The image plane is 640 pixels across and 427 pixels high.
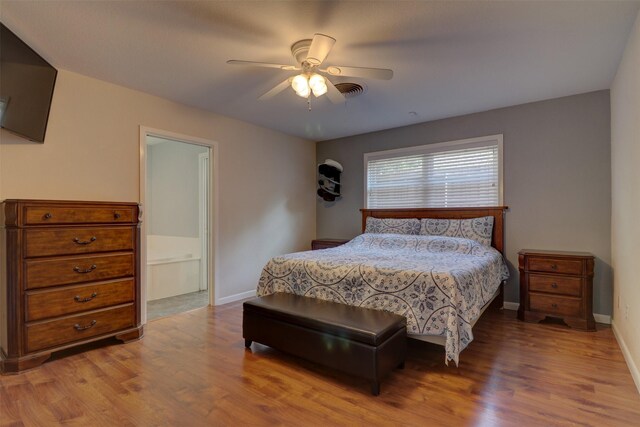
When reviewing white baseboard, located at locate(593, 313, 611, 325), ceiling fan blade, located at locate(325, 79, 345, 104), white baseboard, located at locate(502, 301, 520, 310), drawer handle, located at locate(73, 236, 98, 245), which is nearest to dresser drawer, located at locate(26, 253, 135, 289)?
drawer handle, located at locate(73, 236, 98, 245)

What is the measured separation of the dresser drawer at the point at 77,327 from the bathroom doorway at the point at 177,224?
4.59ft

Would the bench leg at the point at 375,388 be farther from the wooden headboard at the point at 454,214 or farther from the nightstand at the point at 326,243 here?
the nightstand at the point at 326,243

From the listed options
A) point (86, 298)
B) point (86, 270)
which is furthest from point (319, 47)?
point (86, 298)

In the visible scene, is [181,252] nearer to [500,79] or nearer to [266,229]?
[266,229]

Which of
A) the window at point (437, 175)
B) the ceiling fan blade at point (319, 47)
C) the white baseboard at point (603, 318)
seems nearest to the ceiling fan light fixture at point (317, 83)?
the ceiling fan blade at point (319, 47)

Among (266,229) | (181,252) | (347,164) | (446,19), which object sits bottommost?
(181,252)

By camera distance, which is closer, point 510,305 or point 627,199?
point 627,199

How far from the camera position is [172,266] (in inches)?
186

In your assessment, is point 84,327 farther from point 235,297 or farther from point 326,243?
point 326,243

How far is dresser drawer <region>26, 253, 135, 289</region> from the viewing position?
2428 mm

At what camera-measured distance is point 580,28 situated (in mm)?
2252

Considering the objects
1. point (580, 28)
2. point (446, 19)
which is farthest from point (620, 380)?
point (446, 19)

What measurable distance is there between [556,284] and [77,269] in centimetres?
428

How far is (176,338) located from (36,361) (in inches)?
38.3
